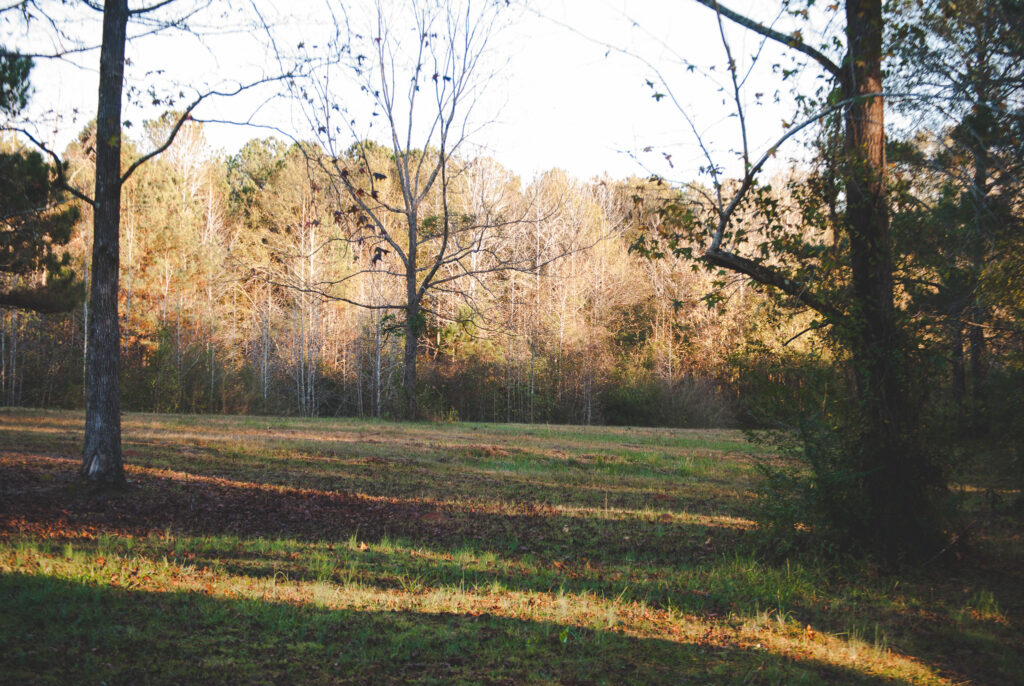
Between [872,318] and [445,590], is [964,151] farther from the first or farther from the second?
[445,590]

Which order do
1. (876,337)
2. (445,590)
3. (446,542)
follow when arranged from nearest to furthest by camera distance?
1. (445,590)
2. (876,337)
3. (446,542)

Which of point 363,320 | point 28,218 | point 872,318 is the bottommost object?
point 872,318

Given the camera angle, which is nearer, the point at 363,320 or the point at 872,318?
the point at 872,318

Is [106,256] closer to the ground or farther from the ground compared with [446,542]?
farther from the ground

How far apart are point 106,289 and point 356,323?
2335cm

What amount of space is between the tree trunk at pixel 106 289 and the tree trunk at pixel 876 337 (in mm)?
8069

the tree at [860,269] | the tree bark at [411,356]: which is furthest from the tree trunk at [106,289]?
the tree bark at [411,356]

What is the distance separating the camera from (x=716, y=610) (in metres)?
5.30

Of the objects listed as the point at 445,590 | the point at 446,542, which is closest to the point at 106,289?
the point at 446,542

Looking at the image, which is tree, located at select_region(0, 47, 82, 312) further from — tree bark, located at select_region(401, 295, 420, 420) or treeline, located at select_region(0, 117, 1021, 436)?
tree bark, located at select_region(401, 295, 420, 420)

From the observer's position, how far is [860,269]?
673 cm

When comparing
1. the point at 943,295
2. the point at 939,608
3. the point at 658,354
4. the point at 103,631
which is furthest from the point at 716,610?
the point at 658,354

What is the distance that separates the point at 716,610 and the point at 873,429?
260cm

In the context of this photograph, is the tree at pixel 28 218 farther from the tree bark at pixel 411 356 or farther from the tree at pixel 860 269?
the tree bark at pixel 411 356
